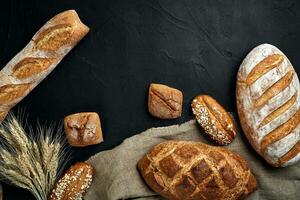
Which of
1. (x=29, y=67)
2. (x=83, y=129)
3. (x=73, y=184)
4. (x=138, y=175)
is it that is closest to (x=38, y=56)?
(x=29, y=67)

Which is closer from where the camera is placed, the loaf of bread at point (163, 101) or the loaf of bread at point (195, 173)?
the loaf of bread at point (195, 173)

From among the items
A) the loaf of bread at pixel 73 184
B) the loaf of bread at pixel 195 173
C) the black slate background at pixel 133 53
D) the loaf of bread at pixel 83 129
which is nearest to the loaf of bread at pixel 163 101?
the black slate background at pixel 133 53

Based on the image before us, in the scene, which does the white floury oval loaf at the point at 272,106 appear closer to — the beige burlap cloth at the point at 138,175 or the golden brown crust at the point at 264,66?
the golden brown crust at the point at 264,66

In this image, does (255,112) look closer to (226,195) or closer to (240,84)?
(240,84)

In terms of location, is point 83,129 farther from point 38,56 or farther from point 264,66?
point 264,66

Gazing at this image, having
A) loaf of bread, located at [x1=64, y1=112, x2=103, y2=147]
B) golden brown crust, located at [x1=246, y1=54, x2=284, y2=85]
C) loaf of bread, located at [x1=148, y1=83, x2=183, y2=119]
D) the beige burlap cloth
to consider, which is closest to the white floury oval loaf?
golden brown crust, located at [x1=246, y1=54, x2=284, y2=85]

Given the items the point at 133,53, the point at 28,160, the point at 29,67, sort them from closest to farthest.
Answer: the point at 28,160
the point at 29,67
the point at 133,53

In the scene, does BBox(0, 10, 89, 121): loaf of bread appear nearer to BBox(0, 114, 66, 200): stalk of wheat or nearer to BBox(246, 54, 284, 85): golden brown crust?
BBox(0, 114, 66, 200): stalk of wheat
